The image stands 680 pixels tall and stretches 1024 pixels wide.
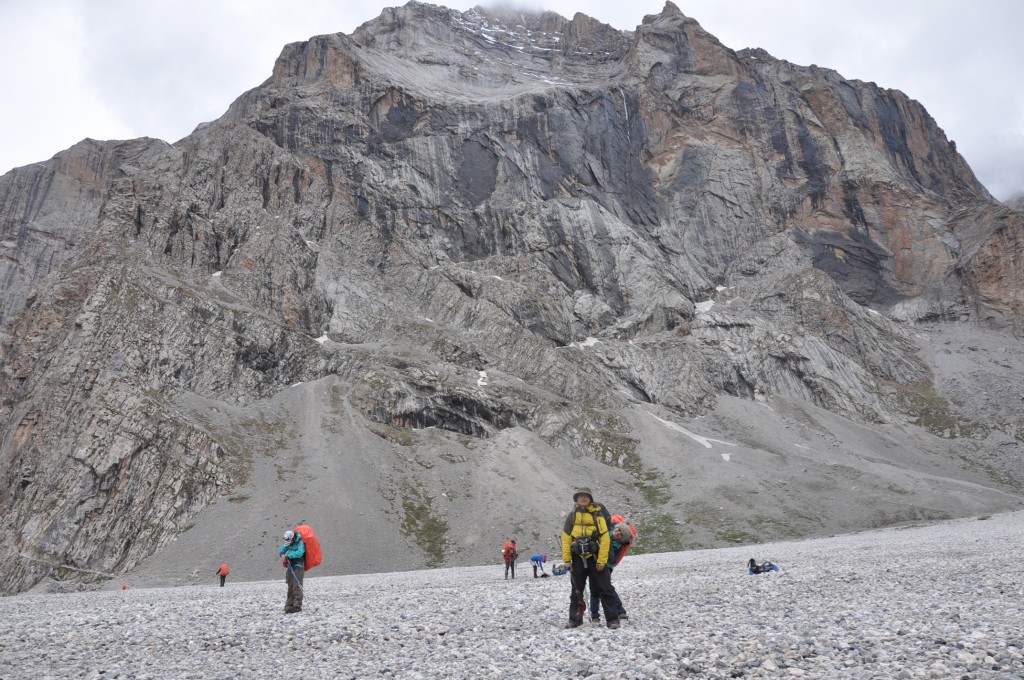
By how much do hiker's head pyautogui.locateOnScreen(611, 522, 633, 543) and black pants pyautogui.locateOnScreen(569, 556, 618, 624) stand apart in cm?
88

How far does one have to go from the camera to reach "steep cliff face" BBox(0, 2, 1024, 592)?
6981 centimetres

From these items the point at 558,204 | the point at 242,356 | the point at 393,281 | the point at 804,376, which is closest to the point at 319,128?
the point at 393,281

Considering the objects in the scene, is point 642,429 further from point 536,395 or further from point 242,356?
point 242,356

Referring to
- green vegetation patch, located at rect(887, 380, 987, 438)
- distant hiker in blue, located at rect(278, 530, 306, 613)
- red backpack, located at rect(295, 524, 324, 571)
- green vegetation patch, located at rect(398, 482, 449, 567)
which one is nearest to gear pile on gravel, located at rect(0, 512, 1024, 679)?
distant hiker in blue, located at rect(278, 530, 306, 613)

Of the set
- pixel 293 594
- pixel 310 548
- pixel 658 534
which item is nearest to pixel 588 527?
pixel 293 594

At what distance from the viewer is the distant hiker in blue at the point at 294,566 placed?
1534cm

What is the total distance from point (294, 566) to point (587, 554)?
8205 mm

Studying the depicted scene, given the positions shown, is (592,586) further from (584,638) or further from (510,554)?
(510,554)

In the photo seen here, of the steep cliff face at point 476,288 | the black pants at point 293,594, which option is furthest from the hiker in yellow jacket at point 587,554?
the steep cliff face at point 476,288

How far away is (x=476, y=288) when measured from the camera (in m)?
117

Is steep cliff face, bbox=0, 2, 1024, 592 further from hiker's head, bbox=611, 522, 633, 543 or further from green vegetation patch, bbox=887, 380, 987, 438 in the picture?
hiker's head, bbox=611, 522, 633, 543

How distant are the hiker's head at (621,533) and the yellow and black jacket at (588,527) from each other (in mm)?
633

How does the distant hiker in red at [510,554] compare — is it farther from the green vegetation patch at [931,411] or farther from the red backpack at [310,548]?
the green vegetation patch at [931,411]

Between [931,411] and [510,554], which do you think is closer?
[510,554]
